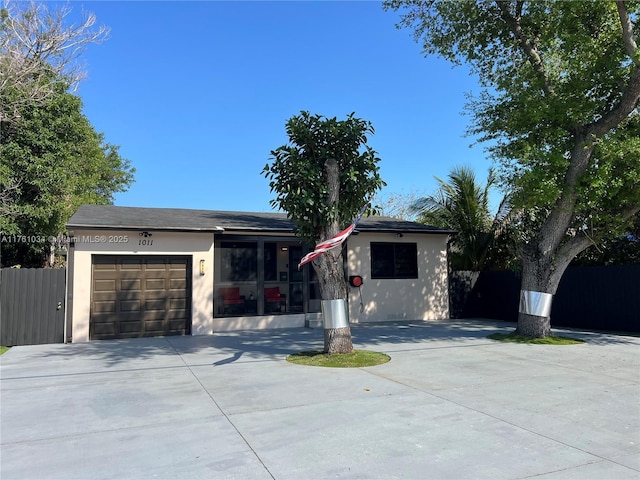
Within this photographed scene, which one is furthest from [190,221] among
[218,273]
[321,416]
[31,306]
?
[321,416]

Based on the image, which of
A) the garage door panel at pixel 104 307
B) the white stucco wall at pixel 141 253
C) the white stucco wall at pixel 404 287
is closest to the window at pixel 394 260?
the white stucco wall at pixel 404 287

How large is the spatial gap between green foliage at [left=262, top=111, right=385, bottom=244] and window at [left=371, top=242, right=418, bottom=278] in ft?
21.3

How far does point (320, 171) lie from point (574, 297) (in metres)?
9.41

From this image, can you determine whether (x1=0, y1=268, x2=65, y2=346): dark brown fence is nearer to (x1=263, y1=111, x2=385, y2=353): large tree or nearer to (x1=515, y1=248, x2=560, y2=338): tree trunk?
(x1=263, y1=111, x2=385, y2=353): large tree

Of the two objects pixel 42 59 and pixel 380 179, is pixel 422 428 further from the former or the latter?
pixel 42 59

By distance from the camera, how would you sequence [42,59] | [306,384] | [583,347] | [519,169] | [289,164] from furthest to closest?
1. [42,59]
2. [519,169]
3. [583,347]
4. [289,164]
5. [306,384]

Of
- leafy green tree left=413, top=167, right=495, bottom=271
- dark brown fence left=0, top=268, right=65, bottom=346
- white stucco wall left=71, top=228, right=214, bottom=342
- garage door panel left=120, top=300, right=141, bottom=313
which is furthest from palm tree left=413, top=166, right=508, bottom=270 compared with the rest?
dark brown fence left=0, top=268, right=65, bottom=346

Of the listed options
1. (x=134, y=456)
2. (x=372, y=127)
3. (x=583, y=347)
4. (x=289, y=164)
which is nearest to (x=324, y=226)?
(x=289, y=164)

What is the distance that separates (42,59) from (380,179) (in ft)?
44.3

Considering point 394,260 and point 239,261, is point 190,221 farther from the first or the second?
point 394,260

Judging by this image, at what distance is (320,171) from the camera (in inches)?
356

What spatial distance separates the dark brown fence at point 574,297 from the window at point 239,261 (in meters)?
7.45

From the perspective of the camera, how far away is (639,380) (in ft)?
22.6

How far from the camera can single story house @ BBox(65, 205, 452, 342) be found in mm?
11648
